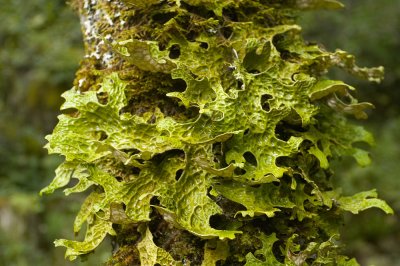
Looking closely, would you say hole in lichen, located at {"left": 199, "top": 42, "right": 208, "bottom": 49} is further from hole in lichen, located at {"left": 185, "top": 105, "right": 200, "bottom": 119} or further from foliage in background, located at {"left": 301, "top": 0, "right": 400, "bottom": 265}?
foliage in background, located at {"left": 301, "top": 0, "right": 400, "bottom": 265}

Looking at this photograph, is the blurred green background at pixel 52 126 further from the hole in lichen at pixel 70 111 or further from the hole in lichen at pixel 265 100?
the hole in lichen at pixel 265 100

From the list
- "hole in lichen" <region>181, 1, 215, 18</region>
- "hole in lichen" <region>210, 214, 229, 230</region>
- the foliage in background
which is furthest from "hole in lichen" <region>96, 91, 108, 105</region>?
the foliage in background

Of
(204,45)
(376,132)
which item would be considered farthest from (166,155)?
(376,132)

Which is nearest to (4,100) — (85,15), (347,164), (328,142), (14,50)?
(14,50)

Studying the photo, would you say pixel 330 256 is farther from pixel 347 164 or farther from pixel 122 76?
pixel 347 164

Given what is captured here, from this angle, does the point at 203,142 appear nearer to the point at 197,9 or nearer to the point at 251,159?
the point at 251,159

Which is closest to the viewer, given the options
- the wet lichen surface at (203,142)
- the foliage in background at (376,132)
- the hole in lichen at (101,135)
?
the wet lichen surface at (203,142)

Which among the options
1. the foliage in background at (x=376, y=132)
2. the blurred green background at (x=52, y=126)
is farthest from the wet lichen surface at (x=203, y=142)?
the foliage in background at (x=376, y=132)
